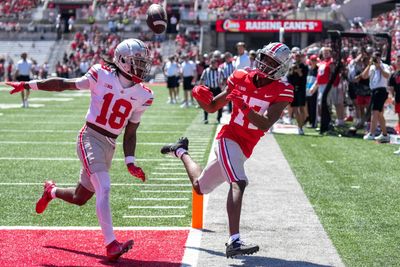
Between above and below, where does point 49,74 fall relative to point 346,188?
below

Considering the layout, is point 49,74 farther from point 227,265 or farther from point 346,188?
→ point 227,265

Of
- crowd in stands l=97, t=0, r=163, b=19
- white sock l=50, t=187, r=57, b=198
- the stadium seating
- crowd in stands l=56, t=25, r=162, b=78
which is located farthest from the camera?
crowd in stands l=97, t=0, r=163, b=19

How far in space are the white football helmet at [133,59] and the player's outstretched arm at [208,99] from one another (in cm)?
57

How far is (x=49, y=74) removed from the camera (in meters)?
44.4

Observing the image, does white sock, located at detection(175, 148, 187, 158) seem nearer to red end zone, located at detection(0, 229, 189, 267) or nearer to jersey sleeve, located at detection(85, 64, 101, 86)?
red end zone, located at detection(0, 229, 189, 267)

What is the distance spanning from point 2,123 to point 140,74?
Result: 12141 millimetres

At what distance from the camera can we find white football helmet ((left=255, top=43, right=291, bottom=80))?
19.6 feet

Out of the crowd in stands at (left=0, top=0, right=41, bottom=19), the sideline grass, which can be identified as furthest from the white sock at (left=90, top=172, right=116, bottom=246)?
the crowd in stands at (left=0, top=0, right=41, bottom=19)

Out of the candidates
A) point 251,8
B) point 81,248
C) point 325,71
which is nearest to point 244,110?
point 81,248

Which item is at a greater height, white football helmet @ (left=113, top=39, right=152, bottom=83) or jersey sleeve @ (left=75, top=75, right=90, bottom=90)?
white football helmet @ (left=113, top=39, right=152, bottom=83)

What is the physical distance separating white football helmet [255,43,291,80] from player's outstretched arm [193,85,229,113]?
45cm

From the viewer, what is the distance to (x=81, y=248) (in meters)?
6.09

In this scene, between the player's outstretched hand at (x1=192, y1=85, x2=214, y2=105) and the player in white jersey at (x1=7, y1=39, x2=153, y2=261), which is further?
the player's outstretched hand at (x1=192, y1=85, x2=214, y2=105)

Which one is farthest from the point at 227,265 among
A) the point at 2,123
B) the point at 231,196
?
the point at 2,123
